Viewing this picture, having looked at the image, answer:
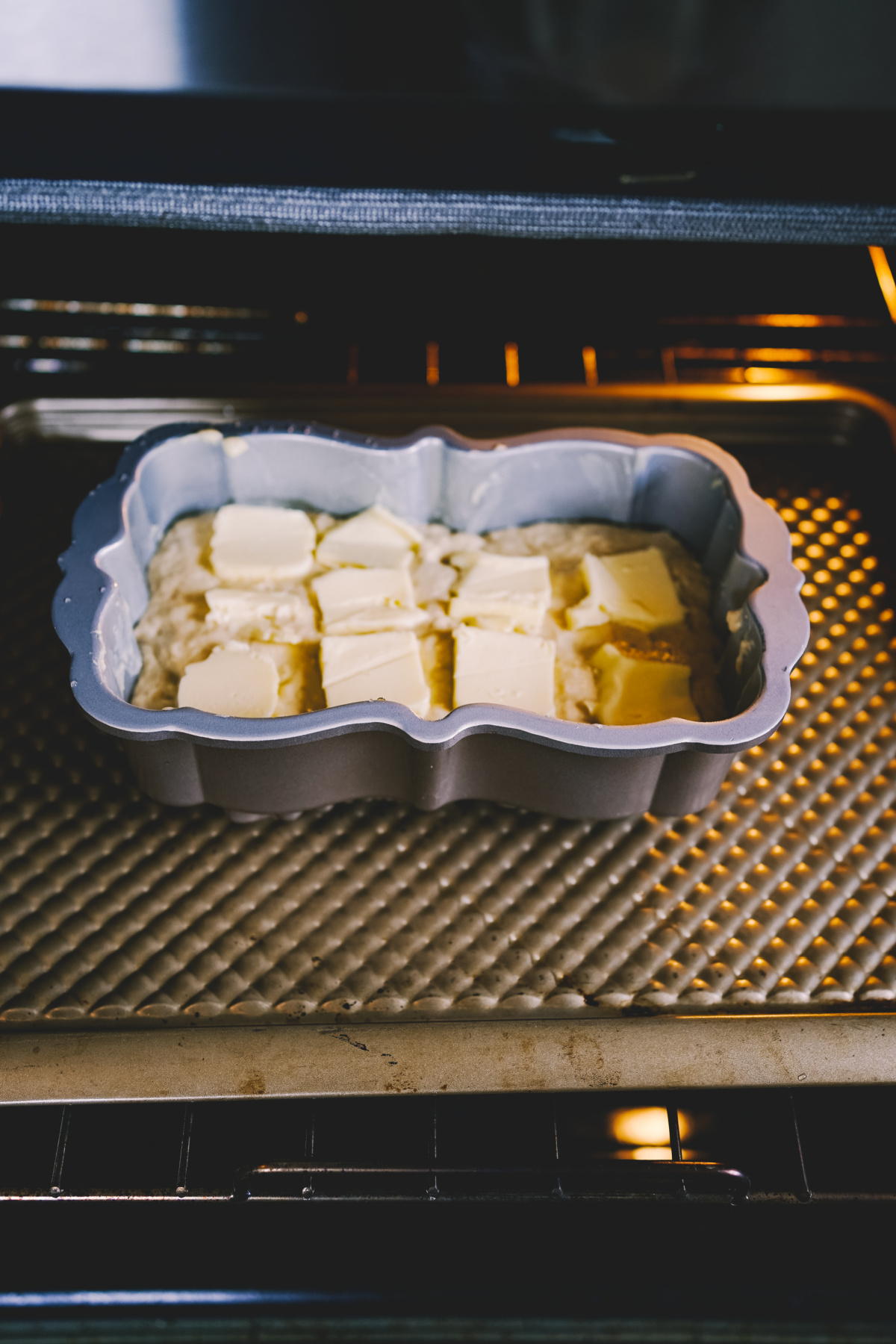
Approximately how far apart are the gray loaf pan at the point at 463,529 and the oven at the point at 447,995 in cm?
10

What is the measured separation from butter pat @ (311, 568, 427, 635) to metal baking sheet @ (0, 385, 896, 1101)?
22cm

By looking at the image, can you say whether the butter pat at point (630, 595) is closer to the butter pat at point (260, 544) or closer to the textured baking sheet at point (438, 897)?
the textured baking sheet at point (438, 897)

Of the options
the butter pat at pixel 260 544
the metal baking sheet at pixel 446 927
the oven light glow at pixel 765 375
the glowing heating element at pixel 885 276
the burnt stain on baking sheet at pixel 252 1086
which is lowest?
the burnt stain on baking sheet at pixel 252 1086

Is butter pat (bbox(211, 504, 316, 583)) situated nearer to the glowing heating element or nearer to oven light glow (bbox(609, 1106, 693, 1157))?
oven light glow (bbox(609, 1106, 693, 1157))

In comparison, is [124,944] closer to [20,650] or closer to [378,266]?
[20,650]

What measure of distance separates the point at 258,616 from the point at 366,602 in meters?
0.13

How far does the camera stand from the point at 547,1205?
3.33 ft

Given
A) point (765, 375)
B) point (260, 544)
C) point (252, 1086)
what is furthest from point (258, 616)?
point (765, 375)

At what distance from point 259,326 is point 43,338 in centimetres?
34

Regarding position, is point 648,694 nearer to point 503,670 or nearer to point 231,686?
point 503,670

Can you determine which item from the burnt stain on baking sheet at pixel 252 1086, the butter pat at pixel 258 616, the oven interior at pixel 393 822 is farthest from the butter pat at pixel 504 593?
the burnt stain on baking sheet at pixel 252 1086

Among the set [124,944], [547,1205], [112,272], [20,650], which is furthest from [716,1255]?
[112,272]

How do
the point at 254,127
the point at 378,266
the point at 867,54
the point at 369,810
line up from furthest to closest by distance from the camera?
1. the point at 378,266
2. the point at 369,810
3. the point at 254,127
4. the point at 867,54

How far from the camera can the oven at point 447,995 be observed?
3.02 feet
